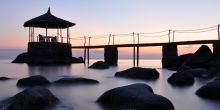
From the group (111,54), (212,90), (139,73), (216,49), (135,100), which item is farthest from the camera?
(111,54)

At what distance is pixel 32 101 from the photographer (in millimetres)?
7629

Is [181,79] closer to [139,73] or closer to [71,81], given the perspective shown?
[139,73]

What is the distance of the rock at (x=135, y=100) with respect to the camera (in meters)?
7.25

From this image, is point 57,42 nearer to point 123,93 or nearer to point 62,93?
point 62,93

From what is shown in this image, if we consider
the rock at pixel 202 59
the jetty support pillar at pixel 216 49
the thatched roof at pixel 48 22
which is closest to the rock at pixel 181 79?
the rock at pixel 202 59

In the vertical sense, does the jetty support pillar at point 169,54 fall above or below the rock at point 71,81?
above

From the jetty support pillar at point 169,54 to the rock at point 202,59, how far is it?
422 cm

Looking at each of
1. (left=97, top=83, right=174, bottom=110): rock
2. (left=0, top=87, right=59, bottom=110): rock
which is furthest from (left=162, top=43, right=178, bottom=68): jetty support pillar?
(left=0, top=87, right=59, bottom=110): rock

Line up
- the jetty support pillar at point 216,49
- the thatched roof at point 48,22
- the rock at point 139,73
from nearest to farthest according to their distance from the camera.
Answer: the rock at point 139,73, the jetty support pillar at point 216,49, the thatched roof at point 48,22

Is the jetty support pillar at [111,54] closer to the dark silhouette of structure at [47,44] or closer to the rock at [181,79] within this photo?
the dark silhouette of structure at [47,44]

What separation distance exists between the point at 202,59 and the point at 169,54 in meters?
5.80

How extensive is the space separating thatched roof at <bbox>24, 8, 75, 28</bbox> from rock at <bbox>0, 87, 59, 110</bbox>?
25002 mm

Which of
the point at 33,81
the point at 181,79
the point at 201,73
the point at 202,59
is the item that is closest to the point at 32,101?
the point at 33,81

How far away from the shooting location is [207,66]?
2138 cm
